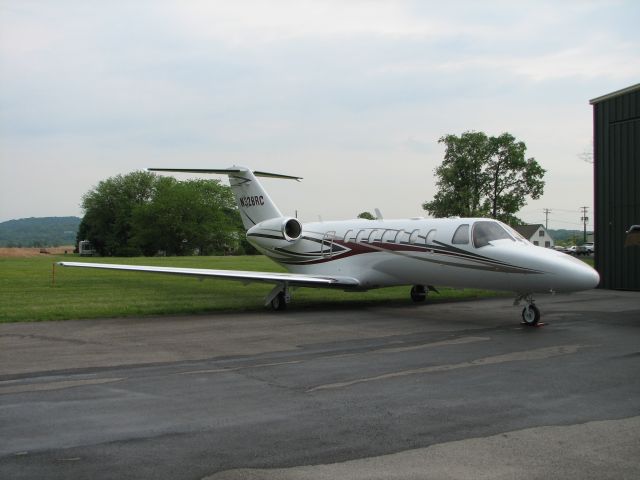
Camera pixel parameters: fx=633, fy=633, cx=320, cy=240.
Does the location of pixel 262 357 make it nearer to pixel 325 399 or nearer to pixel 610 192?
pixel 325 399

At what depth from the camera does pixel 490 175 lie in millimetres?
67438

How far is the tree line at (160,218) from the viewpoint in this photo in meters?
95.2

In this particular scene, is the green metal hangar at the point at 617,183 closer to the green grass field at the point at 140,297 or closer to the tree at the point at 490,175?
the green grass field at the point at 140,297

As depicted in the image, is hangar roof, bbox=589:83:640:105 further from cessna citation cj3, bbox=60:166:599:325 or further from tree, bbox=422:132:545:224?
tree, bbox=422:132:545:224

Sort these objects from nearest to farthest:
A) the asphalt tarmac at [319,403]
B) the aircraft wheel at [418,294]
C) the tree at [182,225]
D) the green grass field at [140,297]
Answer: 1. the asphalt tarmac at [319,403]
2. the green grass field at [140,297]
3. the aircraft wheel at [418,294]
4. the tree at [182,225]

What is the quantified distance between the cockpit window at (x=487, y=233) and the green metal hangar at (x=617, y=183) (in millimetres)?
10845

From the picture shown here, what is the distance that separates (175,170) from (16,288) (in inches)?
290

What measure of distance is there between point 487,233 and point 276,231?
7642 mm

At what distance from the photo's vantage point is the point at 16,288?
2134 centimetres

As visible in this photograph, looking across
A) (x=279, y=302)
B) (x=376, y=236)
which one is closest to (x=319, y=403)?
(x=279, y=302)

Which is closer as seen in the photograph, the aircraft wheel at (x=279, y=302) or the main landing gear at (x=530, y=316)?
the main landing gear at (x=530, y=316)

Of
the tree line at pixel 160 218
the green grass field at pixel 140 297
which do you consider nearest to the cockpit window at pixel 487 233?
the green grass field at pixel 140 297

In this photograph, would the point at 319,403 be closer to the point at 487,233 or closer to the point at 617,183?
the point at 487,233

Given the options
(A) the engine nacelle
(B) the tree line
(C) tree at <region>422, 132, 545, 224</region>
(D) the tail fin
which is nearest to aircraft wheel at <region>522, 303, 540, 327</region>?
(A) the engine nacelle
